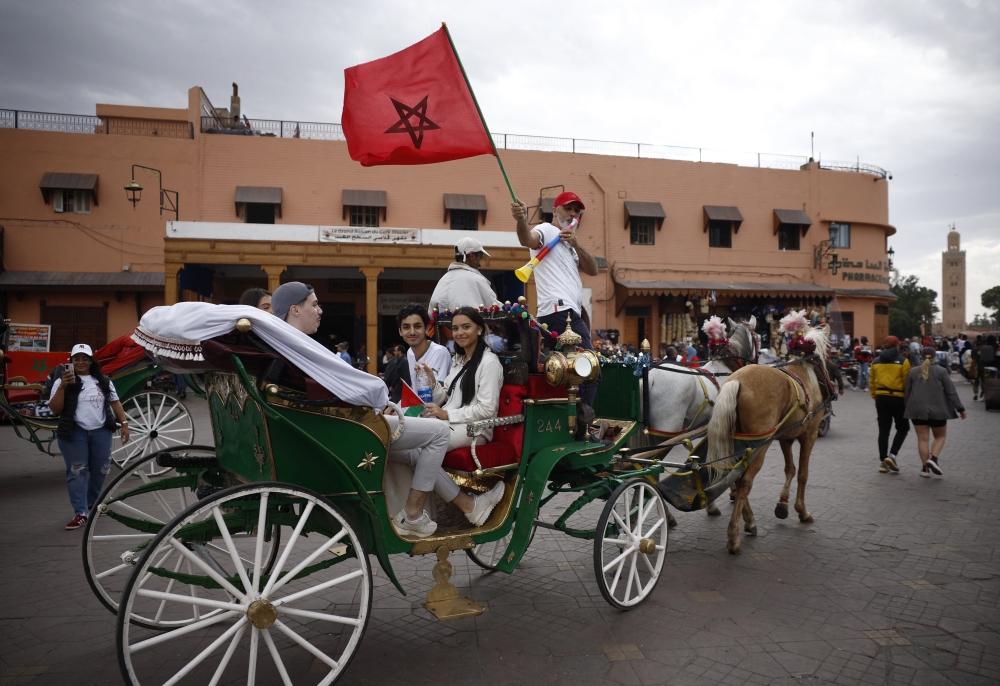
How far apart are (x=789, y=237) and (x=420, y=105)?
75.8 ft

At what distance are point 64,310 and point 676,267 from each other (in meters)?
19.6

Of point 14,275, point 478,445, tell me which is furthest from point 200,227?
point 478,445

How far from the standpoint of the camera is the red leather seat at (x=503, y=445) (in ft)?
13.0

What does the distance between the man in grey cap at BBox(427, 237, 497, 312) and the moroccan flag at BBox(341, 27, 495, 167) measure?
709mm

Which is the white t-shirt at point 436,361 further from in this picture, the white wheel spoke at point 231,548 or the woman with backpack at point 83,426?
the woman with backpack at point 83,426

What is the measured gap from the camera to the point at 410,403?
4.17 m

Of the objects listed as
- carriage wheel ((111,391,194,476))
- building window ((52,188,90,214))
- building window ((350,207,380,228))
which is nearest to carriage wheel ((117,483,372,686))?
carriage wheel ((111,391,194,476))

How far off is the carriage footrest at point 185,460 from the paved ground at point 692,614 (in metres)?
1.08

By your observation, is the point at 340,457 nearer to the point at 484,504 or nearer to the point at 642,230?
the point at 484,504

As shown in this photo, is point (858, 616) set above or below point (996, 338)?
below

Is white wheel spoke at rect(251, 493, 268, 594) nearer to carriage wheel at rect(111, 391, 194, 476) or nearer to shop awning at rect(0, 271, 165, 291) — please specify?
carriage wheel at rect(111, 391, 194, 476)

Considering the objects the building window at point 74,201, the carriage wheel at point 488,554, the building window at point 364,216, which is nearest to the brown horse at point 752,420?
the carriage wheel at point 488,554

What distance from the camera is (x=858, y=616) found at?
159 inches

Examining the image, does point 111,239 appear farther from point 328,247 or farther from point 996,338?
point 996,338
